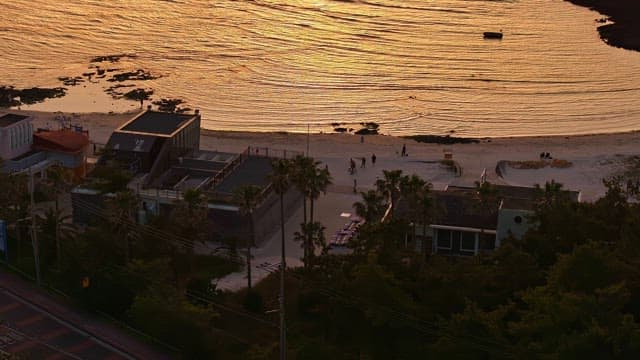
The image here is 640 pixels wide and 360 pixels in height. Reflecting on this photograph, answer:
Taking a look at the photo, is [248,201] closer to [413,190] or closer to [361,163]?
[413,190]

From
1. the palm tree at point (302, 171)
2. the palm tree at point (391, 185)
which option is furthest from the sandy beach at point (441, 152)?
the palm tree at point (302, 171)

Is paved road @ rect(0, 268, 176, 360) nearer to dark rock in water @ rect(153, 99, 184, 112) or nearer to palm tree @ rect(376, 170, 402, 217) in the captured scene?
palm tree @ rect(376, 170, 402, 217)

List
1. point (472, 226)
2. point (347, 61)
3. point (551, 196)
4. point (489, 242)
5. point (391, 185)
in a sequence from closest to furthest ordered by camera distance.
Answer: point (391, 185) < point (551, 196) < point (472, 226) < point (489, 242) < point (347, 61)

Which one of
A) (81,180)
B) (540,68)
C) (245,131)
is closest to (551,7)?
(540,68)

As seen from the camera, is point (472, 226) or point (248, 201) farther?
point (472, 226)

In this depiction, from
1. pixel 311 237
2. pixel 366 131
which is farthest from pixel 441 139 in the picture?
pixel 311 237

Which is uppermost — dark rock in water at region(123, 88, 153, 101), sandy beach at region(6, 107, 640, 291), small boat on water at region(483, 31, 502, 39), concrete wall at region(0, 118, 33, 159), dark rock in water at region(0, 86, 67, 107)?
small boat on water at region(483, 31, 502, 39)

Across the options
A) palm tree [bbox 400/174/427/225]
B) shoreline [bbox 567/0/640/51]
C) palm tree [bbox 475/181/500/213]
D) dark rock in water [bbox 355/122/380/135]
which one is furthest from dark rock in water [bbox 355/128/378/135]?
shoreline [bbox 567/0/640/51]
